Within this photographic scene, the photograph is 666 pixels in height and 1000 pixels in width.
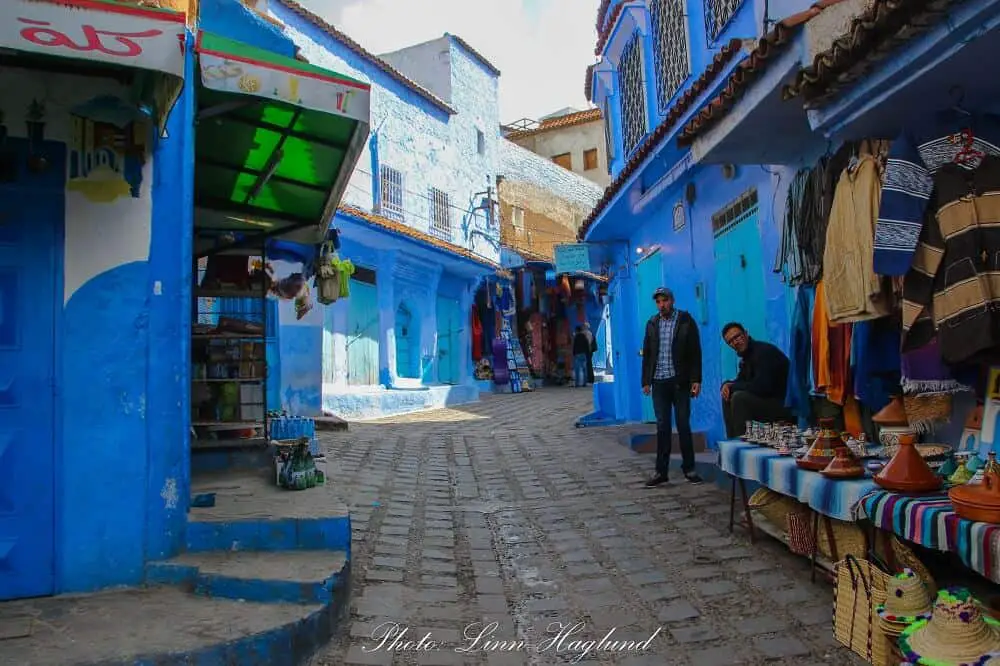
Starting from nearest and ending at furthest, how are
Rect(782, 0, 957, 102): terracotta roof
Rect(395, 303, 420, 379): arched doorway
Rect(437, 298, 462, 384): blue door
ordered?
Rect(782, 0, 957, 102): terracotta roof
Rect(395, 303, 420, 379): arched doorway
Rect(437, 298, 462, 384): blue door

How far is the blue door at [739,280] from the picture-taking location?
7.16m

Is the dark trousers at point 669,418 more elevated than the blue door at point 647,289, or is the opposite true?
the blue door at point 647,289

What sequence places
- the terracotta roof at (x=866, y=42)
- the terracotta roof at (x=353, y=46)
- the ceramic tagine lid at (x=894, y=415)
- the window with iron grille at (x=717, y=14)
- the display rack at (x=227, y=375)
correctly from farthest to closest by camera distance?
the terracotta roof at (x=353, y=46) → the window with iron grille at (x=717, y=14) → the display rack at (x=227, y=375) → the ceramic tagine lid at (x=894, y=415) → the terracotta roof at (x=866, y=42)

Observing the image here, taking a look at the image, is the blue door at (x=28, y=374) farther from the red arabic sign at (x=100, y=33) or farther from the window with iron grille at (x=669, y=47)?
the window with iron grille at (x=669, y=47)

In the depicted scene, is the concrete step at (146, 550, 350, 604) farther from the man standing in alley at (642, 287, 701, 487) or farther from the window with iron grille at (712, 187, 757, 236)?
the window with iron grille at (712, 187, 757, 236)

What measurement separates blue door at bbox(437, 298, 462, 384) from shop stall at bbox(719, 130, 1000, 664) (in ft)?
51.6

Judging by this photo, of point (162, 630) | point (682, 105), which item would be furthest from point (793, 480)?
point (682, 105)

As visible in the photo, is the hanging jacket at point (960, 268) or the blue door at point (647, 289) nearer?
the hanging jacket at point (960, 268)

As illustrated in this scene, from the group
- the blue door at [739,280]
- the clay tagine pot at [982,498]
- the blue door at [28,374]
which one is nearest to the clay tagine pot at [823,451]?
the clay tagine pot at [982,498]

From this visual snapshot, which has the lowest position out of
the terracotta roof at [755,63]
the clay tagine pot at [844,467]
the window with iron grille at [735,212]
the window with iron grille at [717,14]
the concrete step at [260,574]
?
the concrete step at [260,574]

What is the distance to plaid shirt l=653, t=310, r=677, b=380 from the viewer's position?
22.2 feet

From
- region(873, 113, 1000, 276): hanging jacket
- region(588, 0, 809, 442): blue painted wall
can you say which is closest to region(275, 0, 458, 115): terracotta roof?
region(588, 0, 809, 442): blue painted wall

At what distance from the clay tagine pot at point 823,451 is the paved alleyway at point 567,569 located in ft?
2.32

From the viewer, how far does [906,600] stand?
110 inches
